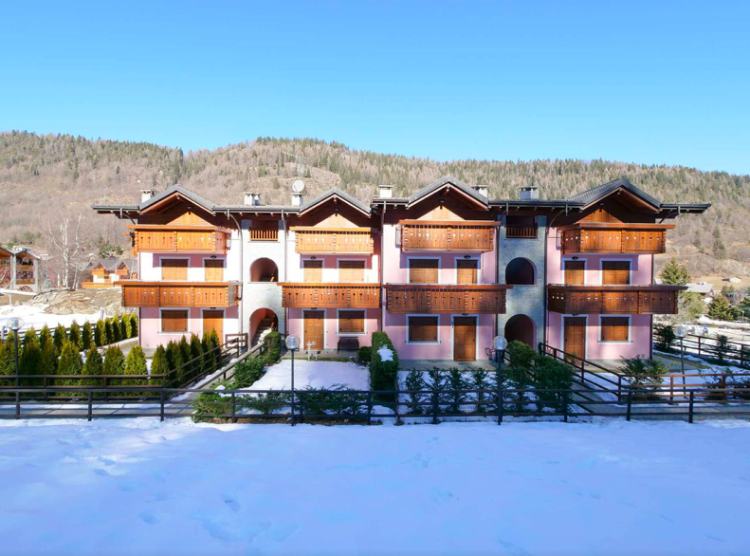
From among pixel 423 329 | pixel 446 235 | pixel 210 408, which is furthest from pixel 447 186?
pixel 210 408

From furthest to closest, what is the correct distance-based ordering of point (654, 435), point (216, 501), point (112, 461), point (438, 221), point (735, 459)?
point (438, 221), point (654, 435), point (735, 459), point (112, 461), point (216, 501)

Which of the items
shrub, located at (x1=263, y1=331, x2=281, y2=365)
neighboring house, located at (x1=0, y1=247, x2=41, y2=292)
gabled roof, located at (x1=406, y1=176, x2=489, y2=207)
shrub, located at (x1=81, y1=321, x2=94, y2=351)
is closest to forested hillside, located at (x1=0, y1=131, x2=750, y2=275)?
neighboring house, located at (x1=0, y1=247, x2=41, y2=292)

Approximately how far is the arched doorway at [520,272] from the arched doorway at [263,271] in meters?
13.8

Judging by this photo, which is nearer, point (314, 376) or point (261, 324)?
point (314, 376)

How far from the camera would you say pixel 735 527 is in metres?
5.24

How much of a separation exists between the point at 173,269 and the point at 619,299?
23813 mm

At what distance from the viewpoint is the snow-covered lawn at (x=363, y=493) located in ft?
15.6

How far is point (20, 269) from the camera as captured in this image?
180 ft

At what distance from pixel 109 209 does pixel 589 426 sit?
2303 cm

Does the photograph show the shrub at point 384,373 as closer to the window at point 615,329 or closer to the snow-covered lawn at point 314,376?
the snow-covered lawn at point 314,376

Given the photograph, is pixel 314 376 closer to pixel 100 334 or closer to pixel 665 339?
pixel 100 334

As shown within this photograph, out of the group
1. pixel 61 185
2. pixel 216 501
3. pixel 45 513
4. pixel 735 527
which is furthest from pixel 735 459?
pixel 61 185

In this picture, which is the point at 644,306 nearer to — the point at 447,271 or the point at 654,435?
the point at 447,271

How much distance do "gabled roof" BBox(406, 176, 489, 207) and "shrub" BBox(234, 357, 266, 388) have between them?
1020 cm
